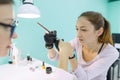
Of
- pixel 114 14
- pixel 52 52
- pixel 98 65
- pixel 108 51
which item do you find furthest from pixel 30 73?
pixel 114 14

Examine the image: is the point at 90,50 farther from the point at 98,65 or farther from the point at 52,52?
the point at 52,52

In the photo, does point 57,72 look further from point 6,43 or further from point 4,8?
point 4,8

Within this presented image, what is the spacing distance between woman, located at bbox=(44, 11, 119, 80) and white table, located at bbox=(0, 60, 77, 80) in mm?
83

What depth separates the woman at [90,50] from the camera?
1.19 m

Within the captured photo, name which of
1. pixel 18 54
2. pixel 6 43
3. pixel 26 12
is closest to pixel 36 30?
pixel 18 54

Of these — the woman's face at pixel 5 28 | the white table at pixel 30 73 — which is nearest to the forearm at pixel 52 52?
the white table at pixel 30 73

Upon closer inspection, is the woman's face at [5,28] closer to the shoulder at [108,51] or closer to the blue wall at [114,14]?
the shoulder at [108,51]

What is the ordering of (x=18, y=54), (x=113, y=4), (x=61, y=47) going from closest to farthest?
(x=61, y=47), (x=18, y=54), (x=113, y=4)

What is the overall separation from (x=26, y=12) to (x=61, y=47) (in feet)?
1.27

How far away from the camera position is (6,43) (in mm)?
758

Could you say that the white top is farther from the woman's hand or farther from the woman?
the woman's hand

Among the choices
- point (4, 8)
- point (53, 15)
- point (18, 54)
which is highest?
point (4, 8)

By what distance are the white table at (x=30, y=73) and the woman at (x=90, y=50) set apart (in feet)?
0.27

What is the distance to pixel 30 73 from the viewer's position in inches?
49.1
